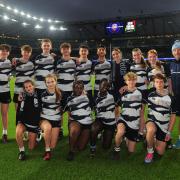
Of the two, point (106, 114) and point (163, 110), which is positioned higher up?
point (163, 110)

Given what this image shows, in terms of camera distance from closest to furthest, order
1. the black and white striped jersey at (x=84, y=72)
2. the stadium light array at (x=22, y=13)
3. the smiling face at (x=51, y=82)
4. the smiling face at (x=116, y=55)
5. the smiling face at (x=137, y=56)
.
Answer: the smiling face at (x=51, y=82) < the smiling face at (x=137, y=56) < the smiling face at (x=116, y=55) < the black and white striped jersey at (x=84, y=72) < the stadium light array at (x=22, y=13)

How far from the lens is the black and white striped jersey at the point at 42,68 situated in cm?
601

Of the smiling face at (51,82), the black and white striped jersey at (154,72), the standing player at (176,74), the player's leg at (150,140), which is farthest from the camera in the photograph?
the black and white striped jersey at (154,72)

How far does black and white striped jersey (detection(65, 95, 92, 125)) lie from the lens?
516 centimetres

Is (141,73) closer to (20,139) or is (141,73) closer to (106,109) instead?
(106,109)

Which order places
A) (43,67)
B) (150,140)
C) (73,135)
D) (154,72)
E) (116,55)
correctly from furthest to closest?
(43,67) < (116,55) < (154,72) < (73,135) < (150,140)

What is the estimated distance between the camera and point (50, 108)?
5.20m

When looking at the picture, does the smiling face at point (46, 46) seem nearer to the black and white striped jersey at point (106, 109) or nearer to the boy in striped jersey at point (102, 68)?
the boy in striped jersey at point (102, 68)

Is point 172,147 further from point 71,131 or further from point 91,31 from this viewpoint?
point 91,31

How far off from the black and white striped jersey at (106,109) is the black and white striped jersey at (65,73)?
920mm

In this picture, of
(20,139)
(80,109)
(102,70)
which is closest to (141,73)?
(102,70)

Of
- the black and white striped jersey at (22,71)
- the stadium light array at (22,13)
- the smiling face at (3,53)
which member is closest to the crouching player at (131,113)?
the black and white striped jersey at (22,71)

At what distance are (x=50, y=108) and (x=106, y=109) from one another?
96 centimetres

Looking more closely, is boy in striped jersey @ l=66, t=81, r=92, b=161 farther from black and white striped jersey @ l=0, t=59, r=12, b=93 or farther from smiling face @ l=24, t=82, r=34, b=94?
black and white striped jersey @ l=0, t=59, r=12, b=93
